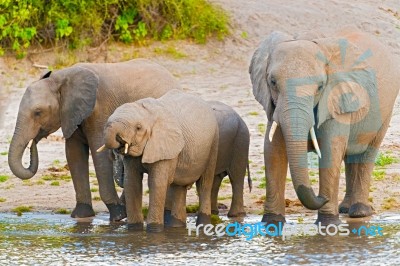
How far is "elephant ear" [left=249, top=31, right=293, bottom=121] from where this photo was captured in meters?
11.4

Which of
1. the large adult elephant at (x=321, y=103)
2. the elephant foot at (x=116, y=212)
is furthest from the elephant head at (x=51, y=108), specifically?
the large adult elephant at (x=321, y=103)

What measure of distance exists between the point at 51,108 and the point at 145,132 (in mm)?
1565

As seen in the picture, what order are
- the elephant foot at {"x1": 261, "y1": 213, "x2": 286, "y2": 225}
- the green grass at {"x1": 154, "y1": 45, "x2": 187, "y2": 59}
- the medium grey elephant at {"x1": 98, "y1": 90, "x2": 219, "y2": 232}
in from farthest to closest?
the green grass at {"x1": 154, "y1": 45, "x2": 187, "y2": 59}, the elephant foot at {"x1": 261, "y1": 213, "x2": 286, "y2": 225}, the medium grey elephant at {"x1": 98, "y1": 90, "x2": 219, "y2": 232}

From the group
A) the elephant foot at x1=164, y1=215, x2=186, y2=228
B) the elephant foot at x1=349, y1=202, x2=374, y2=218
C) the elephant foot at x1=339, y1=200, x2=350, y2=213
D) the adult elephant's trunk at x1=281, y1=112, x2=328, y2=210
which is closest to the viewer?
the adult elephant's trunk at x1=281, y1=112, x2=328, y2=210

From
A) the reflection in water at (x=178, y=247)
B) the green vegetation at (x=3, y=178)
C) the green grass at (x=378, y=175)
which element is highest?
the green grass at (x=378, y=175)

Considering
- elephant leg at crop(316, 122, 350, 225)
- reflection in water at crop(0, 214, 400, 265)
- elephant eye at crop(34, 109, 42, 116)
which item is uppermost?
elephant eye at crop(34, 109, 42, 116)

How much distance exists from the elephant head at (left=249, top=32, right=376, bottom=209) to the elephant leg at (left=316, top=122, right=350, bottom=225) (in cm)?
10

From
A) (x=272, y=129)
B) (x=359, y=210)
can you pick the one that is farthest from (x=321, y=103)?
(x=359, y=210)

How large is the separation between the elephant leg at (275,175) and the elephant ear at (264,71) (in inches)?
7.6

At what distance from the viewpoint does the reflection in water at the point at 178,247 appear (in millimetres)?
10727

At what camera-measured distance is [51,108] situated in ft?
41.8

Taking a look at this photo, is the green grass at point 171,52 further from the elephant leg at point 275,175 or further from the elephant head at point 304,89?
the elephant leg at point 275,175

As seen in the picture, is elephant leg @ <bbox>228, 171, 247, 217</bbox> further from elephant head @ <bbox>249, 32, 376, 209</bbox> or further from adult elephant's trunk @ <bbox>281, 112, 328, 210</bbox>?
adult elephant's trunk @ <bbox>281, 112, 328, 210</bbox>

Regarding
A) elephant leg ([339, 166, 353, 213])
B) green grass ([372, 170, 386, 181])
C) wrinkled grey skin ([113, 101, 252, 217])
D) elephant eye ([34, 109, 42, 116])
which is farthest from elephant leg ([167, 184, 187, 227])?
green grass ([372, 170, 386, 181])
